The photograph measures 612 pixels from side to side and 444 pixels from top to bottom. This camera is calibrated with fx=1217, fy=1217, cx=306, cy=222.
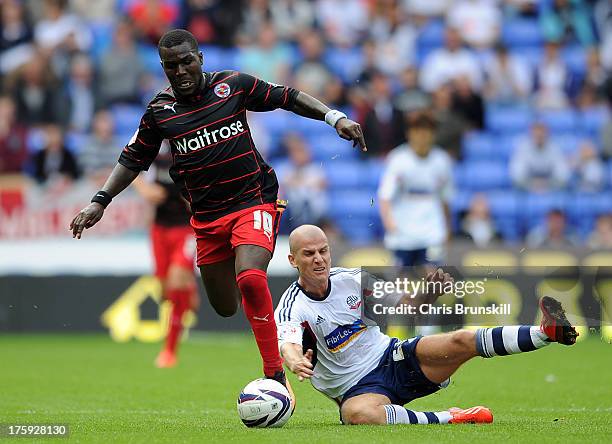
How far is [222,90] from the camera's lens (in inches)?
301

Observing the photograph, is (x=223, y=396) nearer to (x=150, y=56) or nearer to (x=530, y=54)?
(x=150, y=56)

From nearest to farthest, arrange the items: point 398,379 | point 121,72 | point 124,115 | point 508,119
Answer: point 398,379 < point 121,72 < point 124,115 < point 508,119

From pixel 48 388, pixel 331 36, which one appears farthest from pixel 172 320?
pixel 331 36

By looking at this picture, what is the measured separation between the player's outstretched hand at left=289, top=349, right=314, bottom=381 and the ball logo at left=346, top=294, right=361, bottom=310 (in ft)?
2.34

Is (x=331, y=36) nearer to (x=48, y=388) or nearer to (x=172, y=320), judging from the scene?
(x=172, y=320)

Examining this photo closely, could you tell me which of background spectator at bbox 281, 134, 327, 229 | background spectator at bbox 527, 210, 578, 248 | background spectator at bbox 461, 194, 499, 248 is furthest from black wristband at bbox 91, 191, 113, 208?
background spectator at bbox 461, 194, 499, 248

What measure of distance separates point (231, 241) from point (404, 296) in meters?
1.13

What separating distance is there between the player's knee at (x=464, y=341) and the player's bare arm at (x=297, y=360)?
3.00ft

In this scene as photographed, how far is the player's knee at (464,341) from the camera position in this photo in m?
6.98

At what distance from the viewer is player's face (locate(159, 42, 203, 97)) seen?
24.1ft

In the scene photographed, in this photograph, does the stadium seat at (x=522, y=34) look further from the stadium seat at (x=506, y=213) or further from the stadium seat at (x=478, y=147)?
the stadium seat at (x=506, y=213)

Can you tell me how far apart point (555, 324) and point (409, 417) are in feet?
3.58

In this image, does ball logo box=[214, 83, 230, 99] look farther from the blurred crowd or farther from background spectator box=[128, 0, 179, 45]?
background spectator box=[128, 0, 179, 45]

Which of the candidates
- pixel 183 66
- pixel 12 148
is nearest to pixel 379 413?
pixel 183 66
